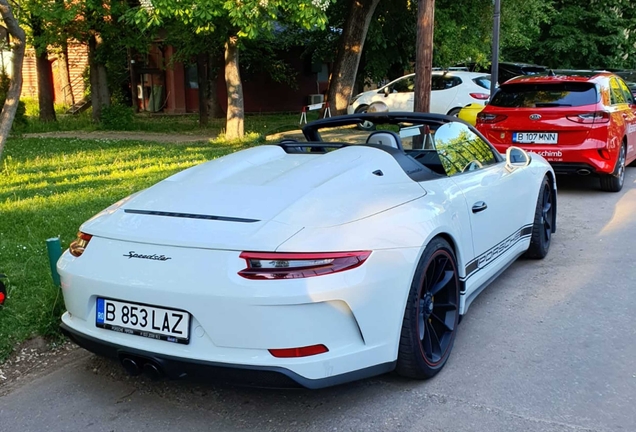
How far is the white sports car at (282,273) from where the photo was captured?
2764 mm

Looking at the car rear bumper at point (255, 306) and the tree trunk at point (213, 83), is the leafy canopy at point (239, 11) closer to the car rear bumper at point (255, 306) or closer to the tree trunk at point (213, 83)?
the car rear bumper at point (255, 306)

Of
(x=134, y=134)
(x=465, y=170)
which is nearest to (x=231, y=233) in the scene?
(x=465, y=170)

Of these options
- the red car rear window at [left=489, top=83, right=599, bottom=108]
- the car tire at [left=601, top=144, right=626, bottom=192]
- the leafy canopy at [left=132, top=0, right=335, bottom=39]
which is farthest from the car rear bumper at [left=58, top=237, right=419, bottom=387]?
the leafy canopy at [left=132, top=0, right=335, bottom=39]

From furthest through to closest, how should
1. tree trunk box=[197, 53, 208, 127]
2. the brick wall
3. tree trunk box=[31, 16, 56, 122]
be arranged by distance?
the brick wall
tree trunk box=[197, 53, 208, 127]
tree trunk box=[31, 16, 56, 122]

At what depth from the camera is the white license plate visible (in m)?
2.84

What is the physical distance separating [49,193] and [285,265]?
620 cm

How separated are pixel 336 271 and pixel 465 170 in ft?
6.49

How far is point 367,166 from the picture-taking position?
3607 mm

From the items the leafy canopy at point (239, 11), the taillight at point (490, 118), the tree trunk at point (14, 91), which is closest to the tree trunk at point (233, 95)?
the leafy canopy at point (239, 11)

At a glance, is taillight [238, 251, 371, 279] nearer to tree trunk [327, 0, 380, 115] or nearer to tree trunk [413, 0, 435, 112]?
tree trunk [413, 0, 435, 112]

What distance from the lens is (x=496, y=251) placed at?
4.50 metres

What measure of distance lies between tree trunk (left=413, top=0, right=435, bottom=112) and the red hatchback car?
40.6 inches

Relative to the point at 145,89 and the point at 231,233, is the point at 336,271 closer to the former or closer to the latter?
the point at 231,233

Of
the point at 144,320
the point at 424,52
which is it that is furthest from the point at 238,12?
the point at 144,320
